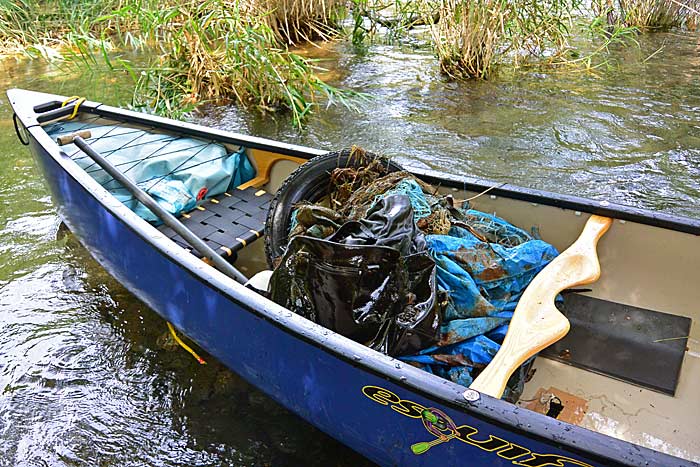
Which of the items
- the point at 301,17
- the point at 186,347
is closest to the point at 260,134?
the point at 301,17

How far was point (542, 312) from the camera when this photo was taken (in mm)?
2396

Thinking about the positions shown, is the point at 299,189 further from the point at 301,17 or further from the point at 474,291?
the point at 301,17

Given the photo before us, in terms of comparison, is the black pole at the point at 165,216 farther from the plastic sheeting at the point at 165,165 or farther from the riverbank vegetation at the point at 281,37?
the riverbank vegetation at the point at 281,37

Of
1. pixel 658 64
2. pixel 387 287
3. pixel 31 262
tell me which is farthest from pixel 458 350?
pixel 658 64

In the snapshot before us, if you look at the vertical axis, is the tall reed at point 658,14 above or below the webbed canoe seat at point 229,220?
above

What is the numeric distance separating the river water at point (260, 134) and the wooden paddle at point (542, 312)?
3.11ft

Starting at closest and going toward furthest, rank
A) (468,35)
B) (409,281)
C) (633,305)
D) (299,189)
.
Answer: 1. (409,281)
2. (633,305)
3. (299,189)
4. (468,35)

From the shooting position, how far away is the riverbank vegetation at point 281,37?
5.91m

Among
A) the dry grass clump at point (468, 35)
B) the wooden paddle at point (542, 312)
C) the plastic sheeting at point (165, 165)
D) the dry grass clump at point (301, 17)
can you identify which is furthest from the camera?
the dry grass clump at point (301, 17)

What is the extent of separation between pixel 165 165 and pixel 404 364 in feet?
7.71

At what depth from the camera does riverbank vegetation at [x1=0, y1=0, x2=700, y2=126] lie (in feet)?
19.4

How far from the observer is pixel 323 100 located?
707 cm

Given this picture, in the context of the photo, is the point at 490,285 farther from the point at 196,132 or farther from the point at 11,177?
the point at 11,177

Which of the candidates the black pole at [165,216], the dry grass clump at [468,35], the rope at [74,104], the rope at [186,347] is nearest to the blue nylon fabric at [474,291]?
the black pole at [165,216]
